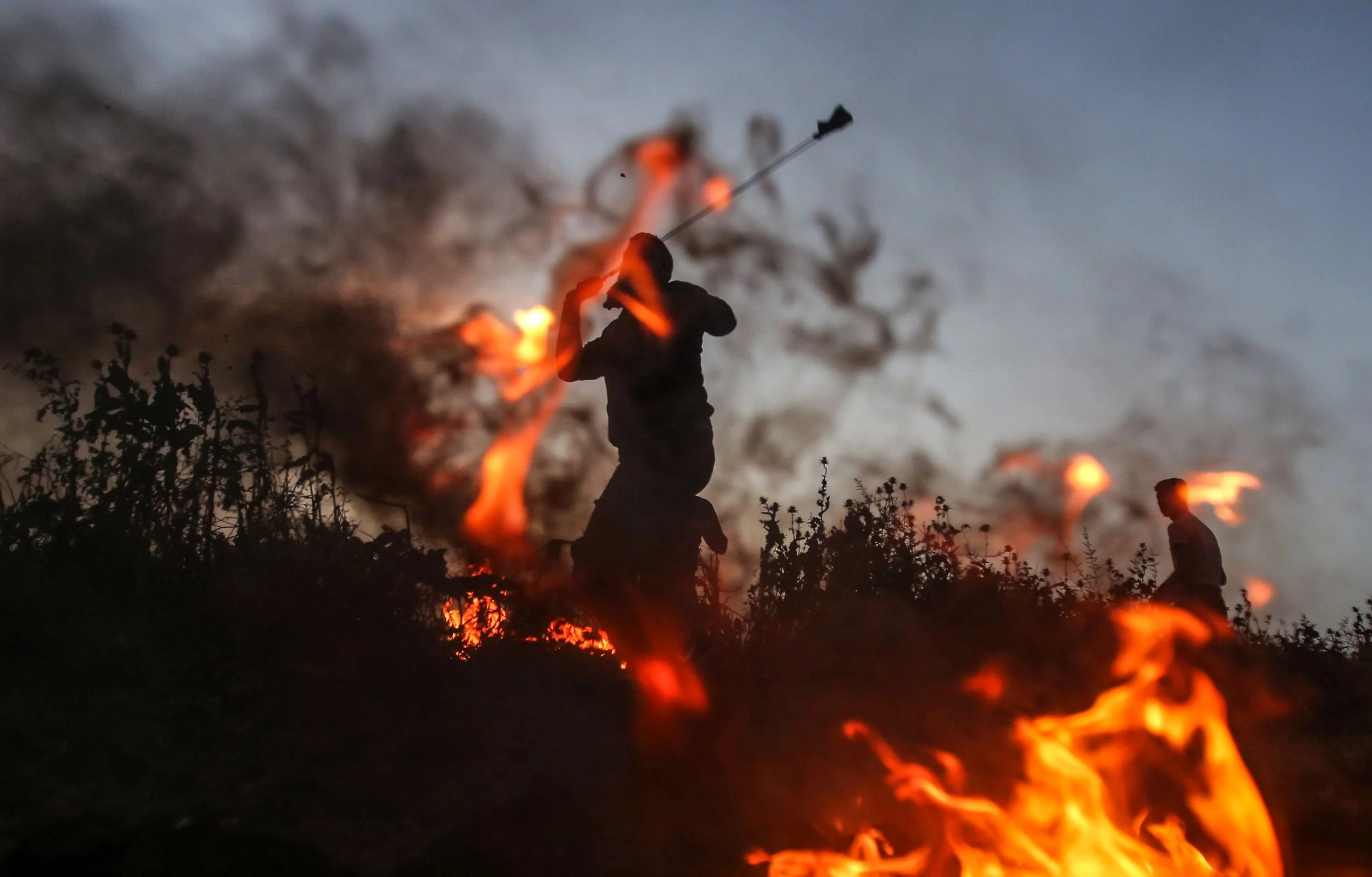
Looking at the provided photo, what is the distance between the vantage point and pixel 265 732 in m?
5.53

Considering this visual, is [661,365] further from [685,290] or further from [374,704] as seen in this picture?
[374,704]

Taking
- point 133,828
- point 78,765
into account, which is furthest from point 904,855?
point 78,765

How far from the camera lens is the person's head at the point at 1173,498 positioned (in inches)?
341

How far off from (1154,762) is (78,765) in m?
5.81

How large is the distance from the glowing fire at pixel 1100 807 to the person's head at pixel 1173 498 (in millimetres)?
2017

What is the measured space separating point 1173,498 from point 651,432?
5.10 metres

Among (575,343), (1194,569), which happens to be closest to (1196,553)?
(1194,569)

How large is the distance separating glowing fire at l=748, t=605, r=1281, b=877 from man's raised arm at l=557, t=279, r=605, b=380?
260cm

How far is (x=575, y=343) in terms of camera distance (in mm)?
5848

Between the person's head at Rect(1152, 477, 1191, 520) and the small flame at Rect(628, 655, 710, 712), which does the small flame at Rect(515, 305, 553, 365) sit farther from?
the person's head at Rect(1152, 477, 1191, 520)

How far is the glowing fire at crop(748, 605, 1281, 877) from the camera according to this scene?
5.21 m

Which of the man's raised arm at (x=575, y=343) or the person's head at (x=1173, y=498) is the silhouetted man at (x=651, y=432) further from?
the person's head at (x=1173, y=498)

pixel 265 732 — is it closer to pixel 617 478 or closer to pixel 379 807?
pixel 379 807

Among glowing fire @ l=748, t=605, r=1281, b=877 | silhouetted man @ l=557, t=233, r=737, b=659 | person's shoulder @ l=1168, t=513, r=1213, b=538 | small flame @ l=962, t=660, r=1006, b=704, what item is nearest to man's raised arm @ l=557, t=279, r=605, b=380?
silhouetted man @ l=557, t=233, r=737, b=659
